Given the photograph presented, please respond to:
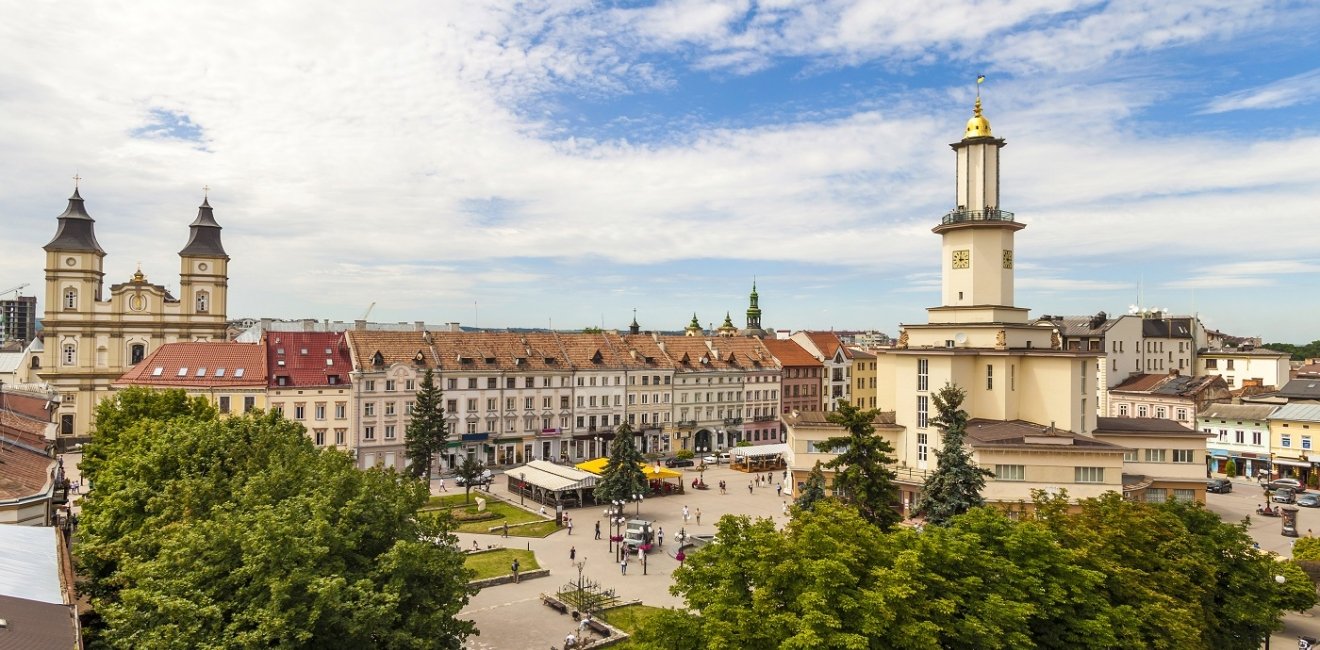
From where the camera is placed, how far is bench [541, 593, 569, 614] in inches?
1196

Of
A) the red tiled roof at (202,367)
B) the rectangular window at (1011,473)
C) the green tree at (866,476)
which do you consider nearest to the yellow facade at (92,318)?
the red tiled roof at (202,367)

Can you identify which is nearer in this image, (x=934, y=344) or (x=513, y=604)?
(x=513, y=604)

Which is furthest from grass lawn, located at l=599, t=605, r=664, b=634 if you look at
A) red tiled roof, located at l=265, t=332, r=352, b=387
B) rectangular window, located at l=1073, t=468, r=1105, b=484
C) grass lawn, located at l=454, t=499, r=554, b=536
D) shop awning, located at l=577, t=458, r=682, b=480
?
red tiled roof, located at l=265, t=332, r=352, b=387

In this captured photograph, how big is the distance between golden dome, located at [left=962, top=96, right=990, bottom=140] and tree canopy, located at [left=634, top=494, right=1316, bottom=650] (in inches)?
1166

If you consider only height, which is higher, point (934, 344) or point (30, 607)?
point (934, 344)

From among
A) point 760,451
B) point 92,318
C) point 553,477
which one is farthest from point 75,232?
point 760,451

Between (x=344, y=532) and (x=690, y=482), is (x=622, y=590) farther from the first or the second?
(x=690, y=482)

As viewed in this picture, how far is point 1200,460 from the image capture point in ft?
151

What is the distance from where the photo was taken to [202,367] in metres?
60.5

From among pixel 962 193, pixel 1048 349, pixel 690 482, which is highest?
pixel 962 193

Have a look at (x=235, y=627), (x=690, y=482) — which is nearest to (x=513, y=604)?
(x=235, y=627)

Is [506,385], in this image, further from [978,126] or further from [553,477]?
[978,126]

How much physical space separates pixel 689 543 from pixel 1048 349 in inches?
1052

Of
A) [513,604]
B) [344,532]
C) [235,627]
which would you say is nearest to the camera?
[235,627]
